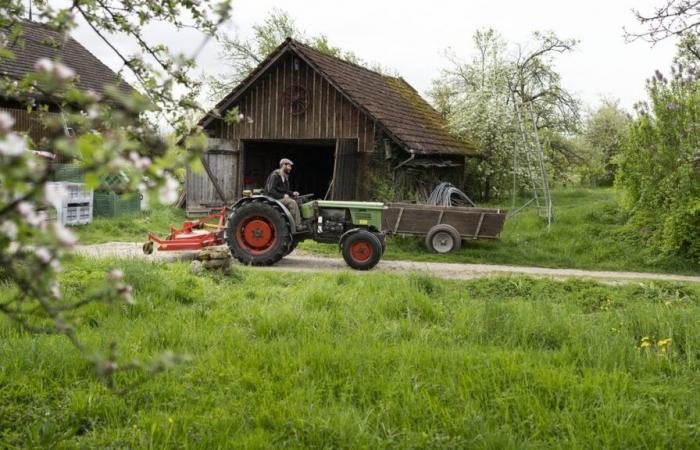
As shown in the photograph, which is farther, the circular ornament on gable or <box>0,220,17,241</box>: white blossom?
the circular ornament on gable

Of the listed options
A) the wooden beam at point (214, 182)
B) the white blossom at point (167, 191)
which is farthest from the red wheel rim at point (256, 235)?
the white blossom at point (167, 191)

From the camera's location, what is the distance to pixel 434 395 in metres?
4.50

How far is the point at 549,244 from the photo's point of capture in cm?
1297

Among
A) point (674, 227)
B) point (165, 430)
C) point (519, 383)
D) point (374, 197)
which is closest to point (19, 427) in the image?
point (165, 430)

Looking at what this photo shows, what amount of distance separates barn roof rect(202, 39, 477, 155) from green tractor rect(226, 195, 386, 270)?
14.7ft

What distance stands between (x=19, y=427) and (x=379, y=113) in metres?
12.7

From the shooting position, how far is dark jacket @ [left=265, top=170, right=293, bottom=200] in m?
10.5

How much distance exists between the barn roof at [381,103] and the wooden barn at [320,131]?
3cm

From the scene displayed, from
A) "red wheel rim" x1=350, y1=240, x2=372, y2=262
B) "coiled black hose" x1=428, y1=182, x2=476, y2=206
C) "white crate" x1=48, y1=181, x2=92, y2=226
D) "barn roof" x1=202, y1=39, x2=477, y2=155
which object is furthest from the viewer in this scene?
"barn roof" x1=202, y1=39, x2=477, y2=155

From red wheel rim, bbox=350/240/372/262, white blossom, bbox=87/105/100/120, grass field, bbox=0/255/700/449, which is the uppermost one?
white blossom, bbox=87/105/100/120

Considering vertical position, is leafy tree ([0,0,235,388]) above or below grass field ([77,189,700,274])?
above

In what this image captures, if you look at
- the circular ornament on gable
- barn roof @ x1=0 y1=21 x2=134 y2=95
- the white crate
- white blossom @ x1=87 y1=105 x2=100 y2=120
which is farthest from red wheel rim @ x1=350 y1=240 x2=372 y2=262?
barn roof @ x1=0 y1=21 x2=134 y2=95

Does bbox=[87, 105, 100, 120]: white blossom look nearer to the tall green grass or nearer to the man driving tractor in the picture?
the man driving tractor

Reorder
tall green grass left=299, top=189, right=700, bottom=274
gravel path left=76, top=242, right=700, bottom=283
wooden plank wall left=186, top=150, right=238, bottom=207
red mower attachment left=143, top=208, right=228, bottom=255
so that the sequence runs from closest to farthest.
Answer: gravel path left=76, top=242, right=700, bottom=283, red mower attachment left=143, top=208, right=228, bottom=255, tall green grass left=299, top=189, right=700, bottom=274, wooden plank wall left=186, top=150, right=238, bottom=207
